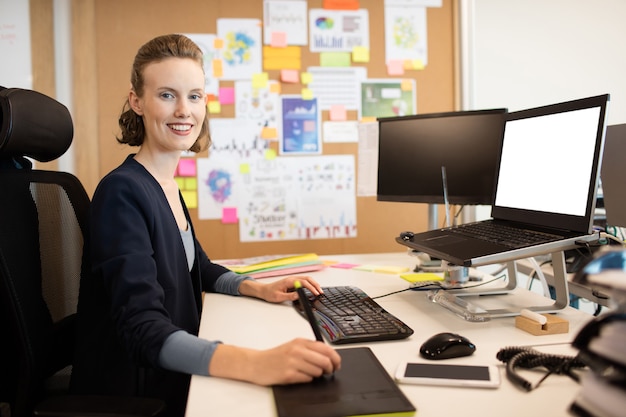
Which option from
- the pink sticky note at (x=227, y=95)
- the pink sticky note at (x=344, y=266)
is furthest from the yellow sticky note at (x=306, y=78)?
→ the pink sticky note at (x=344, y=266)

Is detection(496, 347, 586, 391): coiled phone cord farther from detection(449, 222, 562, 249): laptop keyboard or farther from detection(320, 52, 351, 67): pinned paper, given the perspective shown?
detection(320, 52, 351, 67): pinned paper

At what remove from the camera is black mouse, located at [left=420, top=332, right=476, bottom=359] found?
2.95ft

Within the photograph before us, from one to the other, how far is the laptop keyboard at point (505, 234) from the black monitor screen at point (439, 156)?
0.28 metres

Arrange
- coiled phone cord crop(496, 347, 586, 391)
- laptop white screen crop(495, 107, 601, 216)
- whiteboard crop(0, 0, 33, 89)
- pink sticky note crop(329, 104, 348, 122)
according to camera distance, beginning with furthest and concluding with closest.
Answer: pink sticky note crop(329, 104, 348, 122) → whiteboard crop(0, 0, 33, 89) → laptop white screen crop(495, 107, 601, 216) → coiled phone cord crop(496, 347, 586, 391)

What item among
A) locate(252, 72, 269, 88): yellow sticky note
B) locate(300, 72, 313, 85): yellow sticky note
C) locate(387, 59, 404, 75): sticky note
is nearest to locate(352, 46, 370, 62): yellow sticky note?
locate(387, 59, 404, 75): sticky note

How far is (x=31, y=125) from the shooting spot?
109cm

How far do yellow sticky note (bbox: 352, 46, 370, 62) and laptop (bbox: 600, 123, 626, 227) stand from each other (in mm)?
1387

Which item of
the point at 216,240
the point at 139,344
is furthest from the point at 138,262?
the point at 216,240

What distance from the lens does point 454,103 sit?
2775 mm

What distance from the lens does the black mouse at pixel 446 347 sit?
35.4 inches

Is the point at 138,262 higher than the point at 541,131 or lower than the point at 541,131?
lower

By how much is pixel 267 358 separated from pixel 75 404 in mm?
317

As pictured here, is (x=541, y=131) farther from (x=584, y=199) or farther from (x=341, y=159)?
(x=341, y=159)

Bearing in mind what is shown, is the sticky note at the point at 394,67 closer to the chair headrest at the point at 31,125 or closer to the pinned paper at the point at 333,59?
the pinned paper at the point at 333,59
